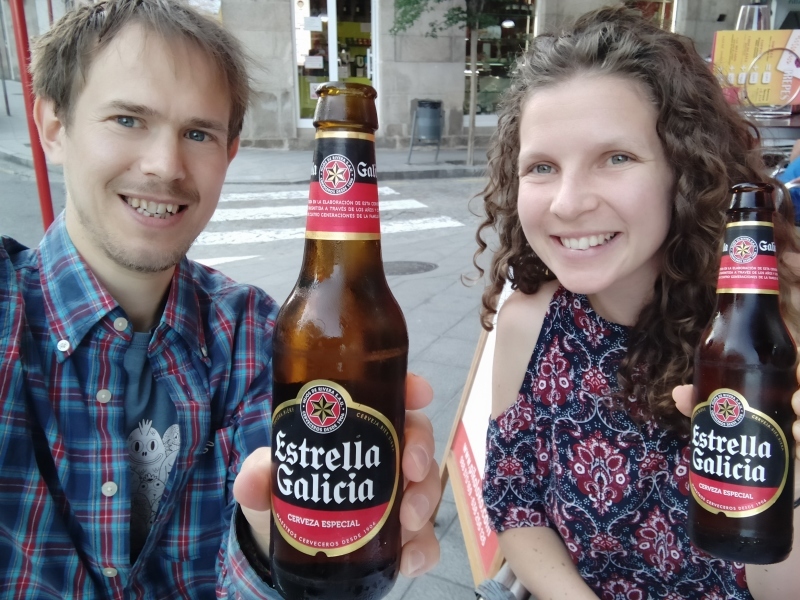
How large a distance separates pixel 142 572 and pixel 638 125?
160 cm

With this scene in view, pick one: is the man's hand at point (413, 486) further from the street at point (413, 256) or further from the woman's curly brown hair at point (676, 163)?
the street at point (413, 256)

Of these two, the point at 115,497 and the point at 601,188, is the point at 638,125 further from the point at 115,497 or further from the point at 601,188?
A: the point at 115,497

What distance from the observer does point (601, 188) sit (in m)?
1.60

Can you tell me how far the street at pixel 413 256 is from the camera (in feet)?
10.3

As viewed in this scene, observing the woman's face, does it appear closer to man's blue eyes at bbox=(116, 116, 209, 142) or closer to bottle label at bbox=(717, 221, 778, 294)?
bottle label at bbox=(717, 221, 778, 294)

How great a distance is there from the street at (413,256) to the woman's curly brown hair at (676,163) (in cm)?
106

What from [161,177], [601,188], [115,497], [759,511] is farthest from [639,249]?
[115,497]

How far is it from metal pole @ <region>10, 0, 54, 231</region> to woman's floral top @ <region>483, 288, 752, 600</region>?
6.48 feet

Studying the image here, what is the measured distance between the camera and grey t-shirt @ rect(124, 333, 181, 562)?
1.57 metres

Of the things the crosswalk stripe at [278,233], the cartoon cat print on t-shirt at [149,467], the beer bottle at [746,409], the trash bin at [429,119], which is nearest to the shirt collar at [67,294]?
the cartoon cat print on t-shirt at [149,467]

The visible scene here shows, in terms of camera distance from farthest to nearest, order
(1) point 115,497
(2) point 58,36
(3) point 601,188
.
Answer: (2) point 58,36 → (3) point 601,188 → (1) point 115,497

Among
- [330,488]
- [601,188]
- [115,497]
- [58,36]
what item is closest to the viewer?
[330,488]

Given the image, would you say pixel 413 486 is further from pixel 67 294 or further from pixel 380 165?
pixel 380 165

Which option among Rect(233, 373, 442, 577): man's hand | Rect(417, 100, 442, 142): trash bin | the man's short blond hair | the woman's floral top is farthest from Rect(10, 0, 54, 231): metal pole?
Rect(417, 100, 442, 142): trash bin
